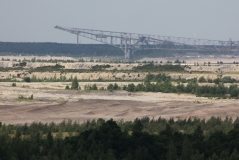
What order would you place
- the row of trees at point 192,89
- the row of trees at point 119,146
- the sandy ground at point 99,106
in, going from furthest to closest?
the row of trees at point 192,89, the sandy ground at point 99,106, the row of trees at point 119,146

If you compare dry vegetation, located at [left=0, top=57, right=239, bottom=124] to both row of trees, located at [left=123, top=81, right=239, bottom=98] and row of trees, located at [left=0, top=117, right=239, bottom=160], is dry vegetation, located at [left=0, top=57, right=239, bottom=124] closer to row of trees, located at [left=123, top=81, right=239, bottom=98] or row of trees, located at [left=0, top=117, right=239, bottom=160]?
row of trees, located at [left=123, top=81, right=239, bottom=98]

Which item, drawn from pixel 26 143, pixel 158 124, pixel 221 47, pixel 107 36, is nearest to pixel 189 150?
pixel 26 143

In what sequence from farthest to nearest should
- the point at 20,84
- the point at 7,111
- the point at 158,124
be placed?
the point at 20,84 < the point at 7,111 < the point at 158,124

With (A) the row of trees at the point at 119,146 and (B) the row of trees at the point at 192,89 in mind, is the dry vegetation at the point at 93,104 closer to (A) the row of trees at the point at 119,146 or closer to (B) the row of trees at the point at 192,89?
(B) the row of trees at the point at 192,89

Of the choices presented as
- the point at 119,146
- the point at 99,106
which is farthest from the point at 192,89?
the point at 119,146

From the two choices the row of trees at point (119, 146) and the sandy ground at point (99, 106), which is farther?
the sandy ground at point (99, 106)

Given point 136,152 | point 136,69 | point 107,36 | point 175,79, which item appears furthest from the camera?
point 107,36

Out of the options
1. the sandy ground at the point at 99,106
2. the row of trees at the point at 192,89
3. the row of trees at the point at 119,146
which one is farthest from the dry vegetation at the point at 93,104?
the row of trees at the point at 119,146

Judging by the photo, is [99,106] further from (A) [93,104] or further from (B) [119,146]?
(B) [119,146]

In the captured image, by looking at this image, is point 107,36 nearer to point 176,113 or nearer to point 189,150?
point 176,113
